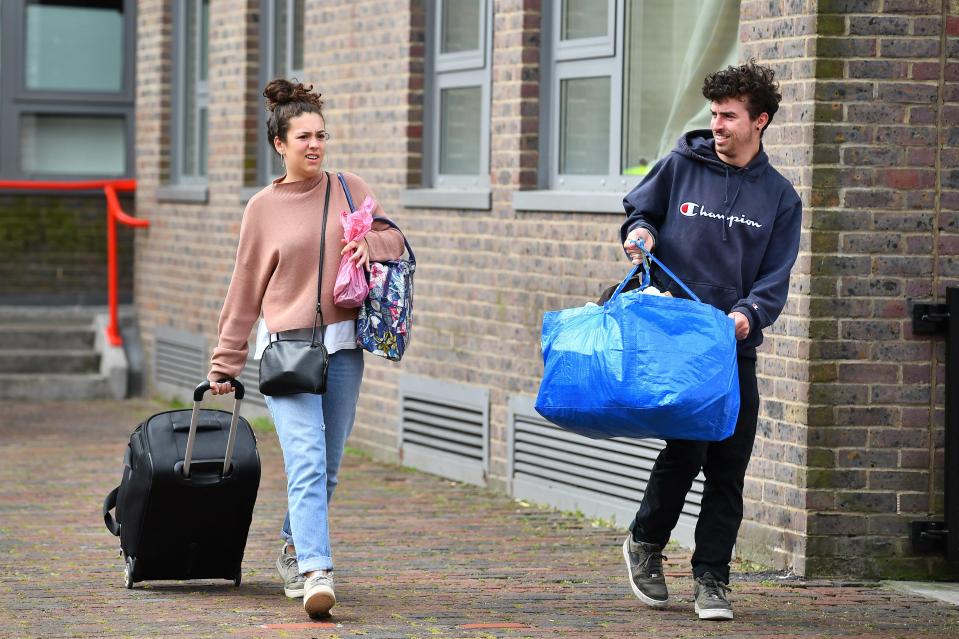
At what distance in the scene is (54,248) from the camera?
16656 millimetres

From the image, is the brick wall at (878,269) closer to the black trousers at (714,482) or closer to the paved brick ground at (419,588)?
the paved brick ground at (419,588)

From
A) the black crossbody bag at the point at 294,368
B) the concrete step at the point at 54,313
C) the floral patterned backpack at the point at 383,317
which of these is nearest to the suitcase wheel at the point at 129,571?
the black crossbody bag at the point at 294,368

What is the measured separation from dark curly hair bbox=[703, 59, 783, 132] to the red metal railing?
32.8 feet

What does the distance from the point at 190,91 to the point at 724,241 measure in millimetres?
9969

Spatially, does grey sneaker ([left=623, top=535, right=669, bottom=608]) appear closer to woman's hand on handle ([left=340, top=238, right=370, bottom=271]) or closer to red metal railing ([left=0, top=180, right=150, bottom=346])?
woman's hand on handle ([left=340, top=238, right=370, bottom=271])

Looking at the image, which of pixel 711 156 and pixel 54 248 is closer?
pixel 711 156

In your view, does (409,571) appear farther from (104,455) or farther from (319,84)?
(319,84)

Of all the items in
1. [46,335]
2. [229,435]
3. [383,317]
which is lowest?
[46,335]

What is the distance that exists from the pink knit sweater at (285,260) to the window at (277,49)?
6591 millimetres

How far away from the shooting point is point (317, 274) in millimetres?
6539

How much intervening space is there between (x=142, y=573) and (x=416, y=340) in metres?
4.20

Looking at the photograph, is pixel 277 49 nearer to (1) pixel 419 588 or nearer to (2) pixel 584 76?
(2) pixel 584 76

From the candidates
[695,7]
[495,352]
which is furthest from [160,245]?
[695,7]

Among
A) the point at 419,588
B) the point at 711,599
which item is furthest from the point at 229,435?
the point at 711,599
